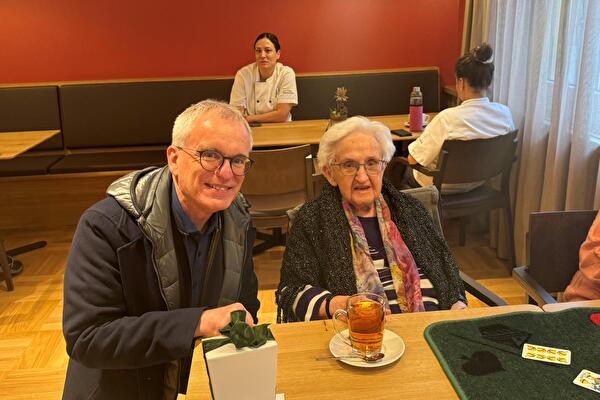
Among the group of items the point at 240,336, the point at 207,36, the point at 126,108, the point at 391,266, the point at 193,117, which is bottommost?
the point at 391,266

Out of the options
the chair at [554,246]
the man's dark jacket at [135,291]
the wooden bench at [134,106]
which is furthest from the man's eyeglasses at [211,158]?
the wooden bench at [134,106]

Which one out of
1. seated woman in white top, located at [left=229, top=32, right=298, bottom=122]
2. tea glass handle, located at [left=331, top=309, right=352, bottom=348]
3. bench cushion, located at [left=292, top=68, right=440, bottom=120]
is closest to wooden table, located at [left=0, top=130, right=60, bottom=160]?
seated woman in white top, located at [left=229, top=32, right=298, bottom=122]

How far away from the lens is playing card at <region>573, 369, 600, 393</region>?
1.22m

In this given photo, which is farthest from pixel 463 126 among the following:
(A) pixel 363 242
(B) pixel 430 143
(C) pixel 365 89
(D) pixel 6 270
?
(D) pixel 6 270

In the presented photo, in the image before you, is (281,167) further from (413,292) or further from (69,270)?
(69,270)

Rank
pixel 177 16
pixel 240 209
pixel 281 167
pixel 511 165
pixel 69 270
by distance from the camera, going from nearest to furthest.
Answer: pixel 69 270 < pixel 240 209 < pixel 281 167 < pixel 511 165 < pixel 177 16

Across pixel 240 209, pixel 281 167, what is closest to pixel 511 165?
pixel 281 167

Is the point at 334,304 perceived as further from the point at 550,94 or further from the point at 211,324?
the point at 550,94

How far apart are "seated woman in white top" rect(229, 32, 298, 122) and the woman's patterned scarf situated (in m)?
2.64

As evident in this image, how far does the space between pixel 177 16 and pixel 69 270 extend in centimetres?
400

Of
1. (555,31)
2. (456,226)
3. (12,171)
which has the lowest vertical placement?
(456,226)

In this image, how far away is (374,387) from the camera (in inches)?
49.2

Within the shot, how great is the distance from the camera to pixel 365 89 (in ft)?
16.8

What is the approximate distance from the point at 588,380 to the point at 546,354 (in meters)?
0.11
